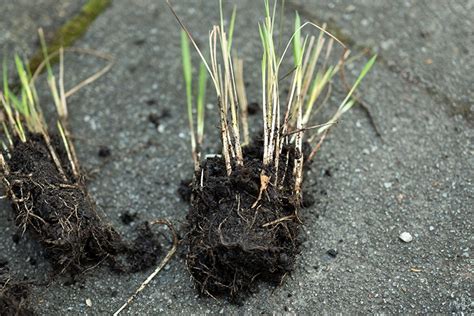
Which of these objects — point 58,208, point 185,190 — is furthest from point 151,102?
point 58,208

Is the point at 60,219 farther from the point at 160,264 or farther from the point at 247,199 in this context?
the point at 247,199

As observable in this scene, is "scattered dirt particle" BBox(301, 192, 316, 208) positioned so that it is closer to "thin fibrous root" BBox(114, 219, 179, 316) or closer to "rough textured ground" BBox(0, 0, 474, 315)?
"rough textured ground" BBox(0, 0, 474, 315)

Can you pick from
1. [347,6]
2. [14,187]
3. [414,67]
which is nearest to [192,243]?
[14,187]

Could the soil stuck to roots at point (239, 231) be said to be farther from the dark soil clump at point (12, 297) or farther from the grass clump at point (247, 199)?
the dark soil clump at point (12, 297)

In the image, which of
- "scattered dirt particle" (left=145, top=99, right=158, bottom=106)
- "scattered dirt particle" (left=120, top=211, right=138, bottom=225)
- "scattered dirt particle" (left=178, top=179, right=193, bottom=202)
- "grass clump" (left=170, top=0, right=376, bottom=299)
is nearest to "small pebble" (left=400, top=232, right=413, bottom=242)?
"grass clump" (left=170, top=0, right=376, bottom=299)

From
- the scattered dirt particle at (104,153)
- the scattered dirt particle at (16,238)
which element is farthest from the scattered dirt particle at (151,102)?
the scattered dirt particle at (16,238)

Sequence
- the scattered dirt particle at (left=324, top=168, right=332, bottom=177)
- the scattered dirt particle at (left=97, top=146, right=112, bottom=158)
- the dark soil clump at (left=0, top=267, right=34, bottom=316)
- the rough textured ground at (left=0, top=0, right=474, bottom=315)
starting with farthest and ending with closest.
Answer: the scattered dirt particle at (left=97, top=146, right=112, bottom=158) → the scattered dirt particle at (left=324, top=168, right=332, bottom=177) → the rough textured ground at (left=0, top=0, right=474, bottom=315) → the dark soil clump at (left=0, top=267, right=34, bottom=316)
